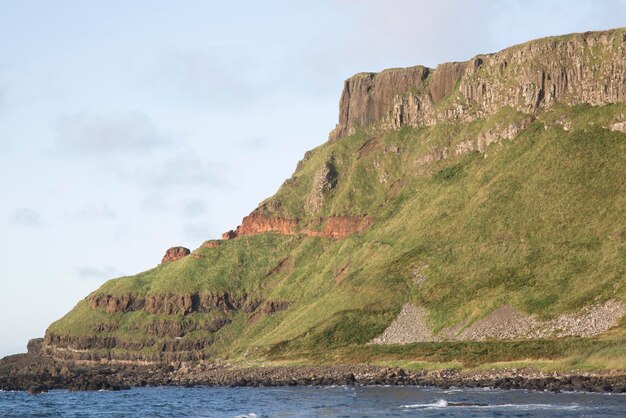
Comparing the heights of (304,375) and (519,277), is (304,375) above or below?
below

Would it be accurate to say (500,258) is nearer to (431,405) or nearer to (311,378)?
(311,378)

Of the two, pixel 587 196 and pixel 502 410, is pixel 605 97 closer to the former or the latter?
pixel 587 196

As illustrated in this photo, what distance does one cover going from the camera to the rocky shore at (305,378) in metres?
105

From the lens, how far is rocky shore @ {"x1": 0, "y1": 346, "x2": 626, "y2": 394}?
10531 cm

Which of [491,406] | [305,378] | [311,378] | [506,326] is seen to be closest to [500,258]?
[506,326]

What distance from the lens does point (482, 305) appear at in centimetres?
15862

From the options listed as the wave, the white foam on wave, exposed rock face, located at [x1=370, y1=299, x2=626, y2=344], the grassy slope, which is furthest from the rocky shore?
exposed rock face, located at [x1=370, y1=299, x2=626, y2=344]

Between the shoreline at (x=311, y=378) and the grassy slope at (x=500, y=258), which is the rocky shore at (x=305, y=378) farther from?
the grassy slope at (x=500, y=258)

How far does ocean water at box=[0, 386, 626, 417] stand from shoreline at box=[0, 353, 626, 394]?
4.14 meters

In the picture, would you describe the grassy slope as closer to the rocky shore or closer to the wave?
the rocky shore

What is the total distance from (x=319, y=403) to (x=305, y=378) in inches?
1386

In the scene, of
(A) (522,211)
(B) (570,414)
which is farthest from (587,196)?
(B) (570,414)

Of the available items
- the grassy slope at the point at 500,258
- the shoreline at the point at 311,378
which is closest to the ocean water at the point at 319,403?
the shoreline at the point at 311,378

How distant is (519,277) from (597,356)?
160ft
